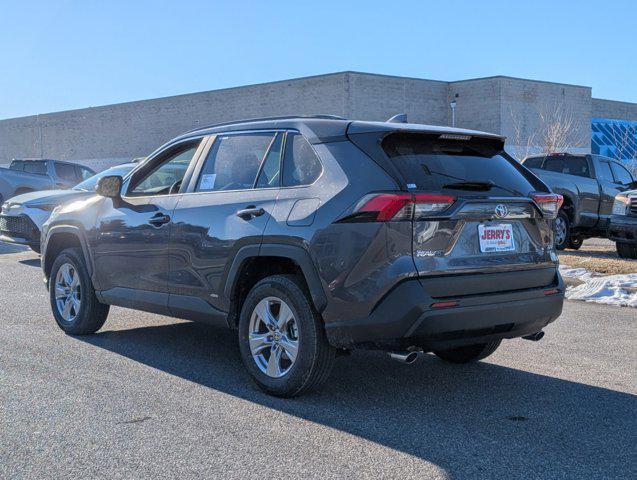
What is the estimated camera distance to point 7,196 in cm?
2083

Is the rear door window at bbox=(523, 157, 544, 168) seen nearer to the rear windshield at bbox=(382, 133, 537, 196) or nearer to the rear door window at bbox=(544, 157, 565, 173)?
the rear door window at bbox=(544, 157, 565, 173)

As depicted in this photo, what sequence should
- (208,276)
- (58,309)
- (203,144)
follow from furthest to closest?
(58,309) < (203,144) < (208,276)

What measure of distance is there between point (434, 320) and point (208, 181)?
2.30 m

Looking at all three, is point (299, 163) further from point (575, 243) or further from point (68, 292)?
point (575, 243)

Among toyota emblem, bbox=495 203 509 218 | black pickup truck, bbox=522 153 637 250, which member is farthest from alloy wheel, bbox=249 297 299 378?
black pickup truck, bbox=522 153 637 250

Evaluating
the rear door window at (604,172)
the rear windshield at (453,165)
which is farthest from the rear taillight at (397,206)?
the rear door window at (604,172)

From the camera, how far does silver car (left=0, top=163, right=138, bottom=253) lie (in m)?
13.6

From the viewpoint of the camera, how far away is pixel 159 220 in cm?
629

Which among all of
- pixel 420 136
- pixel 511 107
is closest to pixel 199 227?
pixel 420 136

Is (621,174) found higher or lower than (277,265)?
higher

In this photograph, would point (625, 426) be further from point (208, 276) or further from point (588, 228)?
point (588, 228)

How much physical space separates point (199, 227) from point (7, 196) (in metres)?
16.7

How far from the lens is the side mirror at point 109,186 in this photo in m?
6.79

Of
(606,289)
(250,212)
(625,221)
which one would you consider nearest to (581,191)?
(625,221)
